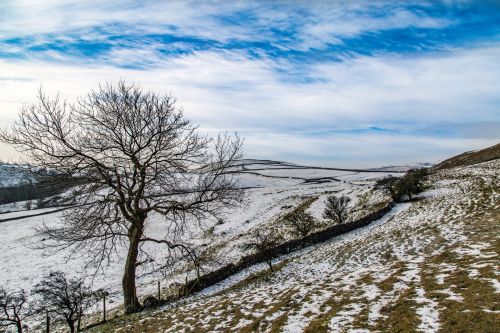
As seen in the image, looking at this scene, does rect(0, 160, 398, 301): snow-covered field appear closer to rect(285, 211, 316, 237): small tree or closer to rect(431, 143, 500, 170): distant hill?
rect(285, 211, 316, 237): small tree

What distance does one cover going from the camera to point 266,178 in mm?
108562

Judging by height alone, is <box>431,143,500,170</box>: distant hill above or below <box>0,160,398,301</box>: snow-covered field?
above

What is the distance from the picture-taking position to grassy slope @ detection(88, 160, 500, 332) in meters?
8.39

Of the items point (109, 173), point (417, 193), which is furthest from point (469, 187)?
point (109, 173)

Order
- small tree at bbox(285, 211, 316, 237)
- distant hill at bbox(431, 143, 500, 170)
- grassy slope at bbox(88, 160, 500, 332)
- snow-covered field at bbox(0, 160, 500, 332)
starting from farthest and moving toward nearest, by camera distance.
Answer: distant hill at bbox(431, 143, 500, 170) < small tree at bbox(285, 211, 316, 237) < snow-covered field at bbox(0, 160, 500, 332) < grassy slope at bbox(88, 160, 500, 332)

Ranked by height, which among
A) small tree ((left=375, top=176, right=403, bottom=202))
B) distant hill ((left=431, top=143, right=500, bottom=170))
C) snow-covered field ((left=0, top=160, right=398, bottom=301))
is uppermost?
distant hill ((left=431, top=143, right=500, bottom=170))

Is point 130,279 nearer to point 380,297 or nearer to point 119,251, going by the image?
point 380,297

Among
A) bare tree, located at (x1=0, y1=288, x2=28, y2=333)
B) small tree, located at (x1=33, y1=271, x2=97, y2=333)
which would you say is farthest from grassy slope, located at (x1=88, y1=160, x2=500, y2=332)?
bare tree, located at (x1=0, y1=288, x2=28, y2=333)

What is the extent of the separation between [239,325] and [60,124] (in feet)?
37.3

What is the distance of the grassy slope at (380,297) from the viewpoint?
27.5 feet

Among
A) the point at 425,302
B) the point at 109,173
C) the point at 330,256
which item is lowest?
the point at 330,256

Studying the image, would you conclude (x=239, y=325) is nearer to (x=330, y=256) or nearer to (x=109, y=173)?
(x=109, y=173)

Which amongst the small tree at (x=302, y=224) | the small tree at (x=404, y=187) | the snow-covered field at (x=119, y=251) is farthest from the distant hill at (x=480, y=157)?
the small tree at (x=302, y=224)

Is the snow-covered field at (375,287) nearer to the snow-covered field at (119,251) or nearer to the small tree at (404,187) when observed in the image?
the snow-covered field at (119,251)
